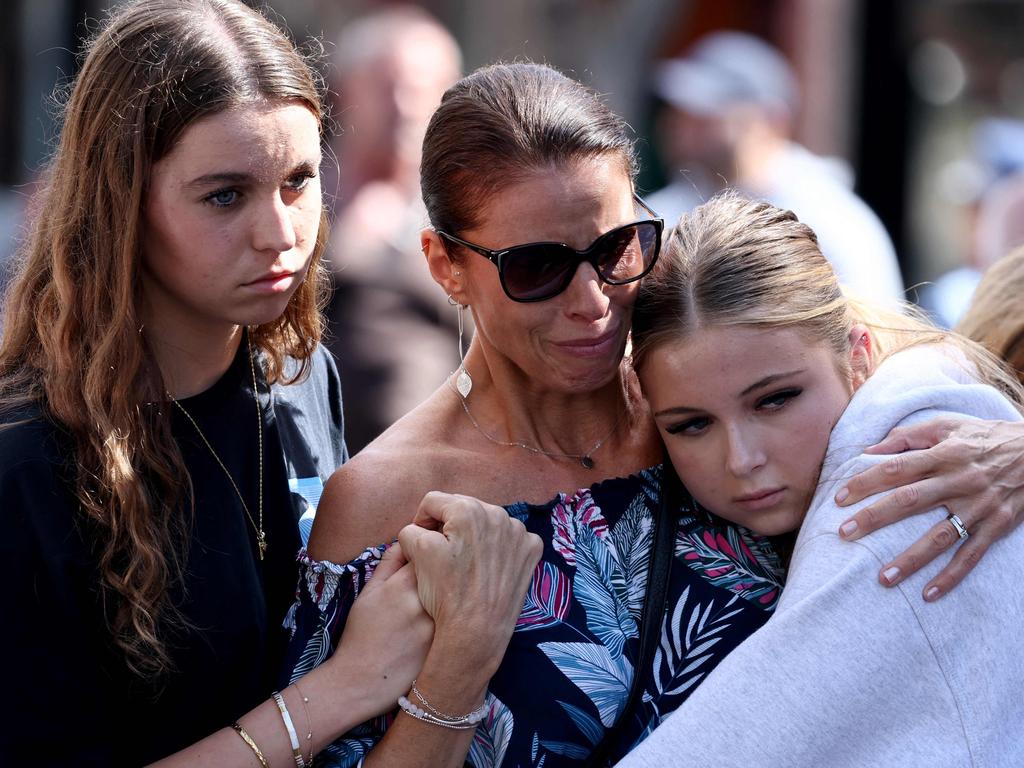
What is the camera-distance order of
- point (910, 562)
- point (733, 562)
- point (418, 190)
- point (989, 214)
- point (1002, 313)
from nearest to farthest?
point (910, 562) < point (733, 562) < point (1002, 313) < point (418, 190) < point (989, 214)

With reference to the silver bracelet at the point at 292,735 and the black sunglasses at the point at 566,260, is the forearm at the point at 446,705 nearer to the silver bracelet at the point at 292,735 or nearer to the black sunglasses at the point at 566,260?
the silver bracelet at the point at 292,735

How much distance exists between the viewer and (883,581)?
2.04 m

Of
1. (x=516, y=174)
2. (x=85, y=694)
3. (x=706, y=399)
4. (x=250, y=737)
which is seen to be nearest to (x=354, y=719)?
(x=250, y=737)

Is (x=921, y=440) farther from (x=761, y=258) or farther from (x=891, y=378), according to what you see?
(x=761, y=258)

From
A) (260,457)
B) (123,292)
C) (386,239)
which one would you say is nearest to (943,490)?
(260,457)

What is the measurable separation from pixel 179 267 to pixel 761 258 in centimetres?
101

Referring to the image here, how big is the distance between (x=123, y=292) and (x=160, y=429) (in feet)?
Answer: 0.79

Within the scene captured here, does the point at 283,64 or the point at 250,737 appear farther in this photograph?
the point at 283,64

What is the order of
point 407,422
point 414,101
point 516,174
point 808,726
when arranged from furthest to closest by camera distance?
point 414,101 → point 407,422 → point 516,174 → point 808,726

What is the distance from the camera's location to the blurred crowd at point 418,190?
426 cm

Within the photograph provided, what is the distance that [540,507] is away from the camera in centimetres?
242

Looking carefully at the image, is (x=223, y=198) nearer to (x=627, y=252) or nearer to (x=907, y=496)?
(x=627, y=252)

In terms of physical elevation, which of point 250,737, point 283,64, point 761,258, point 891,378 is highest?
point 283,64

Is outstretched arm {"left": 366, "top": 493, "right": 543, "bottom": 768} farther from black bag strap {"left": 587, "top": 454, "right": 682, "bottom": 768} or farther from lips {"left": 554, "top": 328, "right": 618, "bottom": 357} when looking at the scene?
lips {"left": 554, "top": 328, "right": 618, "bottom": 357}
